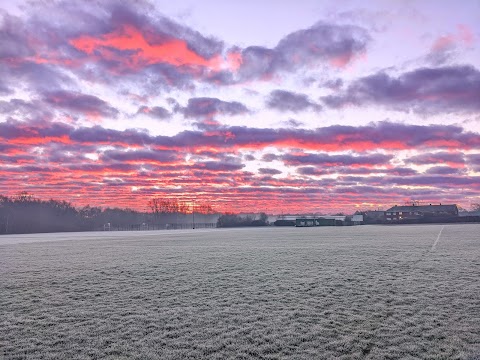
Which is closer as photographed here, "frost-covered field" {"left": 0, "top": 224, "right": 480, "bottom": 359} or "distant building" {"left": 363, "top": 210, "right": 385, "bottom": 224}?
"frost-covered field" {"left": 0, "top": 224, "right": 480, "bottom": 359}

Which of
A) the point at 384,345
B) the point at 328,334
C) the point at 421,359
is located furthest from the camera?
the point at 328,334

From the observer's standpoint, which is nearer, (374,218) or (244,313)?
(244,313)

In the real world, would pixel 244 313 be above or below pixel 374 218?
above

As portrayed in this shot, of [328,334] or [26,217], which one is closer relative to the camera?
[328,334]

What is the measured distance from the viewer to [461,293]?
1362 centimetres

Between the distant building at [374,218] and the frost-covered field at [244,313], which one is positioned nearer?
the frost-covered field at [244,313]

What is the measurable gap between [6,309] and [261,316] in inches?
314

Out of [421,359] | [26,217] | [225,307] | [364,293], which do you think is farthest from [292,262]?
[26,217]

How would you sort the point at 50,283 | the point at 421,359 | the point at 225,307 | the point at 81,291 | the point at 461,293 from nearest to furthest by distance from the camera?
the point at 421,359 → the point at 225,307 → the point at 461,293 → the point at 81,291 → the point at 50,283

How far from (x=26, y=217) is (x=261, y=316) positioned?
15761 centimetres

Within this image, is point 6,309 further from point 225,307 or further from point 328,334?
point 328,334

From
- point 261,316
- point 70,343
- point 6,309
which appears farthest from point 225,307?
point 6,309

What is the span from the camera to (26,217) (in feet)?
484

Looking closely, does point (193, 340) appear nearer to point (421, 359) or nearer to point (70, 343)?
point (70, 343)
